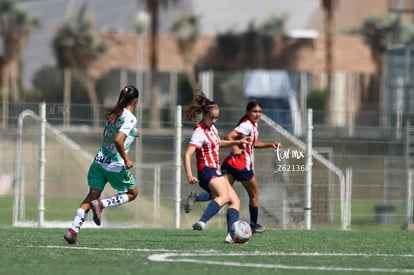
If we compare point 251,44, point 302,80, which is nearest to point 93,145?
point 302,80

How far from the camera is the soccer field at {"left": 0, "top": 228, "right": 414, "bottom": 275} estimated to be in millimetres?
11141

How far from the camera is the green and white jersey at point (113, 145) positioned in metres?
14.0

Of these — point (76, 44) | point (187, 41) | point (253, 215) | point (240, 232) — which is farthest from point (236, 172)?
point (76, 44)

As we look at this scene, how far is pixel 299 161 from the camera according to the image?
20.5m

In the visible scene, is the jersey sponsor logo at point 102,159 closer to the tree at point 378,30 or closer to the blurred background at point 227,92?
the blurred background at point 227,92

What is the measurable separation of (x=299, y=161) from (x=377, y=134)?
106 inches

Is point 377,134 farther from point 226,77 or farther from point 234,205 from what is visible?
point 226,77

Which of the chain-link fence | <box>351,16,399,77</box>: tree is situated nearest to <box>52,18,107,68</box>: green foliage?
<box>351,16,399,77</box>: tree

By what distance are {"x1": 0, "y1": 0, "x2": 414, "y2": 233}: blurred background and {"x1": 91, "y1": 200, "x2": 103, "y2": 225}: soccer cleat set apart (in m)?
6.79

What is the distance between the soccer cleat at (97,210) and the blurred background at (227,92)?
267 inches

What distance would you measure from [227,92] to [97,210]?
20.8m

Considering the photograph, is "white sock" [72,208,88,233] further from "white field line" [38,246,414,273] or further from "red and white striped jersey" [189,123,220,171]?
"red and white striped jersey" [189,123,220,171]

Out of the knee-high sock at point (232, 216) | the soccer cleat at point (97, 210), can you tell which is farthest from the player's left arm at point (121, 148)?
the knee-high sock at point (232, 216)

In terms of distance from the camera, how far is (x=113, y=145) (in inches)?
556
